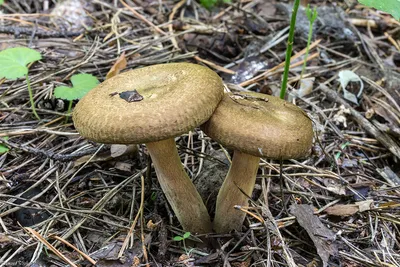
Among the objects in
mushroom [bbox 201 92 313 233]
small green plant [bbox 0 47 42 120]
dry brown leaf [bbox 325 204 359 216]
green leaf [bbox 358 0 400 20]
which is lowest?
dry brown leaf [bbox 325 204 359 216]

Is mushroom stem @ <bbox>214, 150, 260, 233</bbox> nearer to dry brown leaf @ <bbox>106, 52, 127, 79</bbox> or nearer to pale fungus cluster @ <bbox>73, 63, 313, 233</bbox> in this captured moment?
pale fungus cluster @ <bbox>73, 63, 313, 233</bbox>

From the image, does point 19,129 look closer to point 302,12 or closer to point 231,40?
point 231,40

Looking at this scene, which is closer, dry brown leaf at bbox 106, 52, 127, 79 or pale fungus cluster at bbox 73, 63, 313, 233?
pale fungus cluster at bbox 73, 63, 313, 233

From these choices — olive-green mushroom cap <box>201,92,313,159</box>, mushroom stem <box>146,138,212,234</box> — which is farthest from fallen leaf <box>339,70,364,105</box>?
mushroom stem <box>146,138,212,234</box>

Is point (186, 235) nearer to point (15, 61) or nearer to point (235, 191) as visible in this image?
point (235, 191)

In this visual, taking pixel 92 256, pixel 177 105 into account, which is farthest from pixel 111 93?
pixel 92 256

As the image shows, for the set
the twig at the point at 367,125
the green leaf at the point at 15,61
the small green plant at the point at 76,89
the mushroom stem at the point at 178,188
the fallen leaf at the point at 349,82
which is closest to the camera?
the mushroom stem at the point at 178,188

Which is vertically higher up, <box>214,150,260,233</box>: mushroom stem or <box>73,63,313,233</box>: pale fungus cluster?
<box>73,63,313,233</box>: pale fungus cluster

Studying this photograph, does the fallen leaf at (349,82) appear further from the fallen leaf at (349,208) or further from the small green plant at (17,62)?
the small green plant at (17,62)

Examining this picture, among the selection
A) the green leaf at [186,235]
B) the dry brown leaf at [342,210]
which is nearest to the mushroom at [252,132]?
the green leaf at [186,235]
